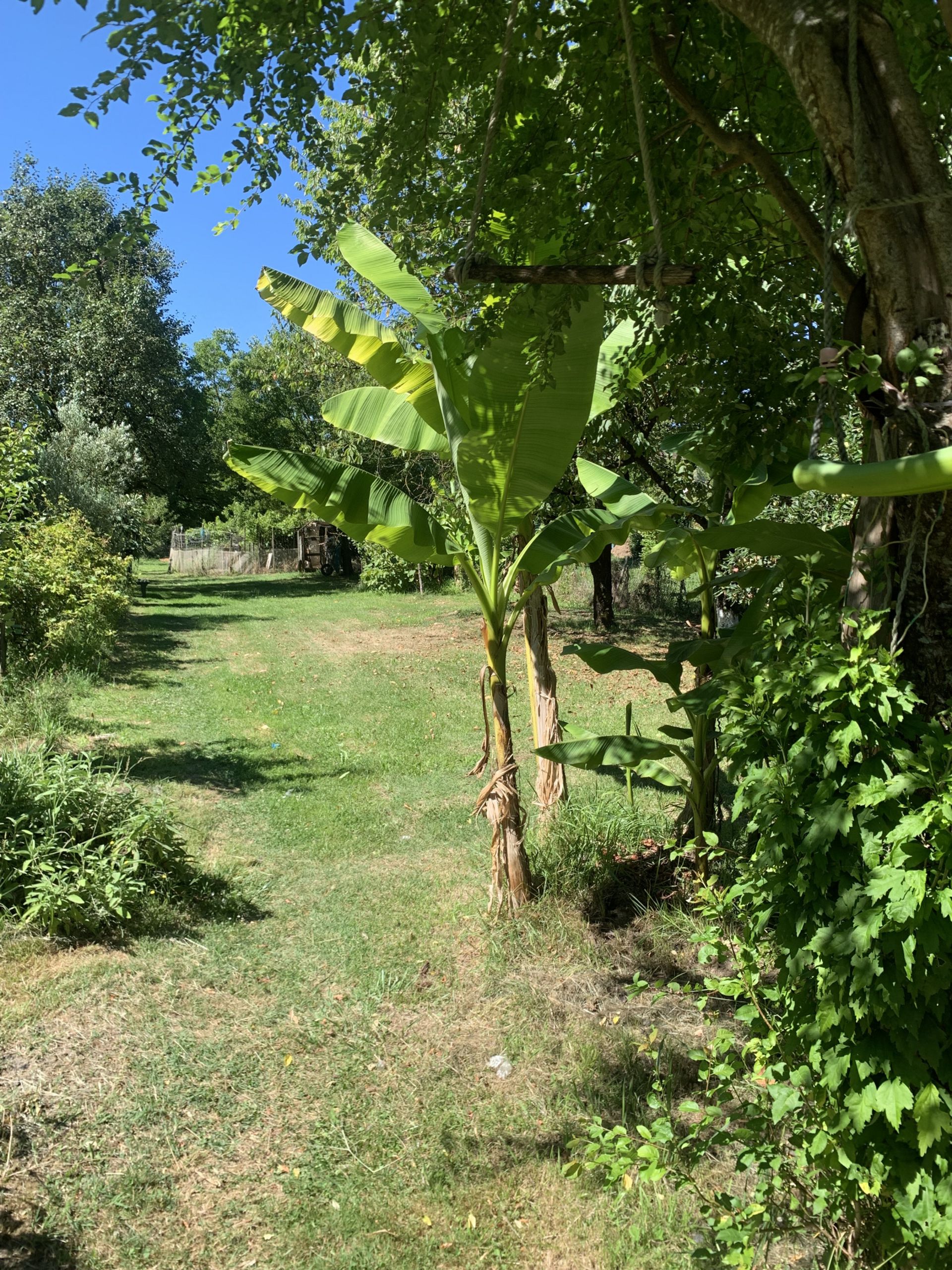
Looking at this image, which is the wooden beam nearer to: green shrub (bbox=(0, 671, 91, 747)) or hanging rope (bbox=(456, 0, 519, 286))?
hanging rope (bbox=(456, 0, 519, 286))

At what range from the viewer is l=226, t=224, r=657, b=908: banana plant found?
14.7 ft

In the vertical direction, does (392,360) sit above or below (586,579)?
above

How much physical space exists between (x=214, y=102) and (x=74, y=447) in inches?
725

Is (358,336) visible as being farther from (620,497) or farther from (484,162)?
(484,162)

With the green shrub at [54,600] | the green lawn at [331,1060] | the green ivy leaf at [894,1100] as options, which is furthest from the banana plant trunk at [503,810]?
the green shrub at [54,600]

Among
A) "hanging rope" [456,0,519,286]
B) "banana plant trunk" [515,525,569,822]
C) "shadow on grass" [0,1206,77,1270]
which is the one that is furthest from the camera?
"banana plant trunk" [515,525,569,822]

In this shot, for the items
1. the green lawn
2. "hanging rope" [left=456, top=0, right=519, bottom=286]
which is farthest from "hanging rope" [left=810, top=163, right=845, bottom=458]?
the green lawn

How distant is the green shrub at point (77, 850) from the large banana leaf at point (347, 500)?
7.29 feet

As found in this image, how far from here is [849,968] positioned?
1929mm

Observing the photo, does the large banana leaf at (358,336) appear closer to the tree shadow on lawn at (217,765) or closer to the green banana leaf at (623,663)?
the green banana leaf at (623,663)

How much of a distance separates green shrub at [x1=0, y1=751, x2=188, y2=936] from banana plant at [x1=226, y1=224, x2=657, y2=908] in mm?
2120

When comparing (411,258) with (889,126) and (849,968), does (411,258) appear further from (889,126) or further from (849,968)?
(849,968)

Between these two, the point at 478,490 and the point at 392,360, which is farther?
the point at 392,360

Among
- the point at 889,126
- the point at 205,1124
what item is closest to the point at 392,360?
the point at 889,126
